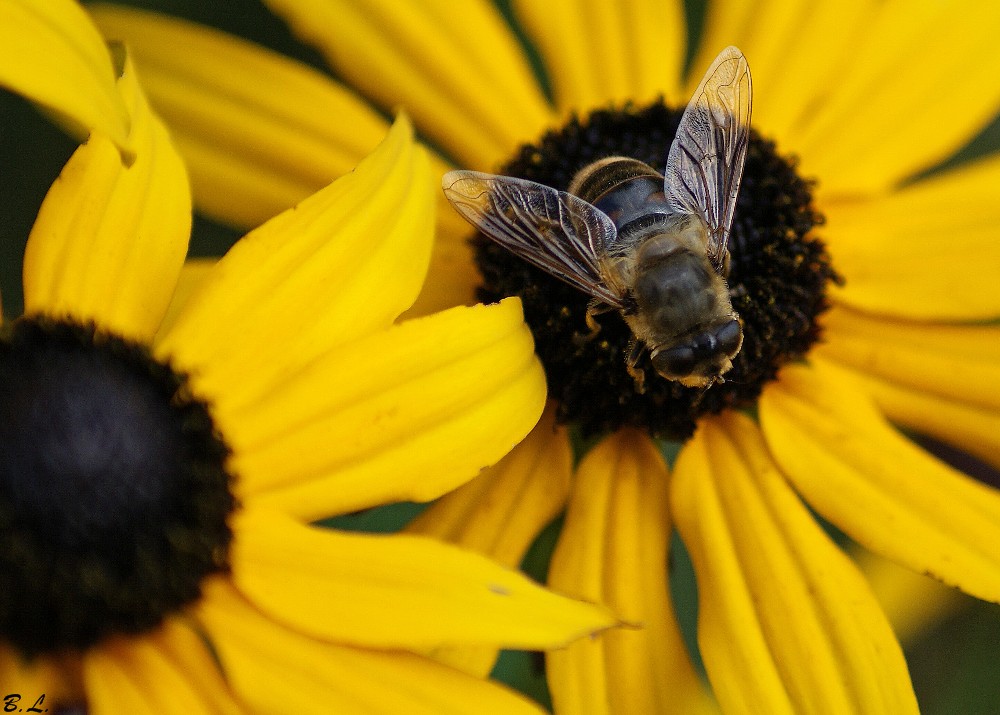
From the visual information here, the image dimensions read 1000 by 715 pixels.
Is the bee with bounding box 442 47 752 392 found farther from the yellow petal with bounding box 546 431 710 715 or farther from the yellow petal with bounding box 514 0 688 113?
the yellow petal with bounding box 514 0 688 113

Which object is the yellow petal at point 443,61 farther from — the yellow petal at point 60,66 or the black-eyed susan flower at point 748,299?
the yellow petal at point 60,66

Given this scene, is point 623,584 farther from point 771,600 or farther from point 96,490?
point 96,490

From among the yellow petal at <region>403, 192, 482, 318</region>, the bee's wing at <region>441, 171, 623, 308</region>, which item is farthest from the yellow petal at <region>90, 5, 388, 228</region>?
the bee's wing at <region>441, 171, 623, 308</region>

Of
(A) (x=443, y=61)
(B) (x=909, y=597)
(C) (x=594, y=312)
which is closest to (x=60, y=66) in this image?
(C) (x=594, y=312)

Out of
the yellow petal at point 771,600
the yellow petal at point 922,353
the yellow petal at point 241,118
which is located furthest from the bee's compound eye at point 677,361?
the yellow petal at point 241,118

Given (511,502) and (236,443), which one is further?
(511,502)

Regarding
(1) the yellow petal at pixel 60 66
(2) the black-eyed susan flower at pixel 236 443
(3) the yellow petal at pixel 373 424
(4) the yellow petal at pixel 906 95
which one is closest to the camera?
(1) the yellow petal at pixel 60 66
